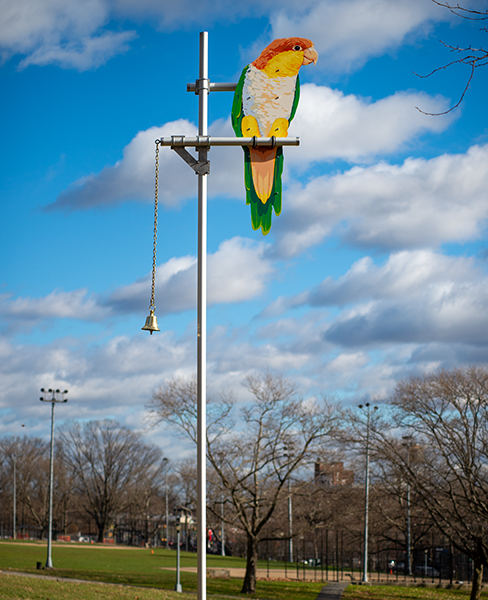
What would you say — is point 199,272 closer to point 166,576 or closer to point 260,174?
point 260,174

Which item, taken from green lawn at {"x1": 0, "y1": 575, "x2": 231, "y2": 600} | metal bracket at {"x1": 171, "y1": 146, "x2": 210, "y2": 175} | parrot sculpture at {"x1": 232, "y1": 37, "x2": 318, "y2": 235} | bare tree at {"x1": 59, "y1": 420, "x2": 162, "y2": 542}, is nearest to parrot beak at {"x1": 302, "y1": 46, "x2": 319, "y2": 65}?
parrot sculpture at {"x1": 232, "y1": 37, "x2": 318, "y2": 235}

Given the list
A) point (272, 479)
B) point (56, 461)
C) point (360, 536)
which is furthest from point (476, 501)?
point (56, 461)

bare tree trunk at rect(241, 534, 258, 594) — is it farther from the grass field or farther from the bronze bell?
the bronze bell

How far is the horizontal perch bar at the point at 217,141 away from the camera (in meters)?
7.36

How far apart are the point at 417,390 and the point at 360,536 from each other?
2744cm

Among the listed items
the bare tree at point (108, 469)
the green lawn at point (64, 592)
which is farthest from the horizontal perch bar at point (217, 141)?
the bare tree at point (108, 469)

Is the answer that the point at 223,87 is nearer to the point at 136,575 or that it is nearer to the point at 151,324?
the point at 151,324

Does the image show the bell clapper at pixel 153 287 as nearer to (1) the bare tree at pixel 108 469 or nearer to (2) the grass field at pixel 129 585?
(2) the grass field at pixel 129 585

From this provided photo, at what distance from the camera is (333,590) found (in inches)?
1280

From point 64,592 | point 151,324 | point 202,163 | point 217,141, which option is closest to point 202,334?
point 151,324

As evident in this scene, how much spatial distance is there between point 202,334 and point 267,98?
3101 mm

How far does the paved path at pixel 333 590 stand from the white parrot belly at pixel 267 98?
26.3 m

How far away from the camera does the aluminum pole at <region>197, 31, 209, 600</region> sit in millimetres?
6668

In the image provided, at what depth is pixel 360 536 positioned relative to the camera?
46.8 metres
